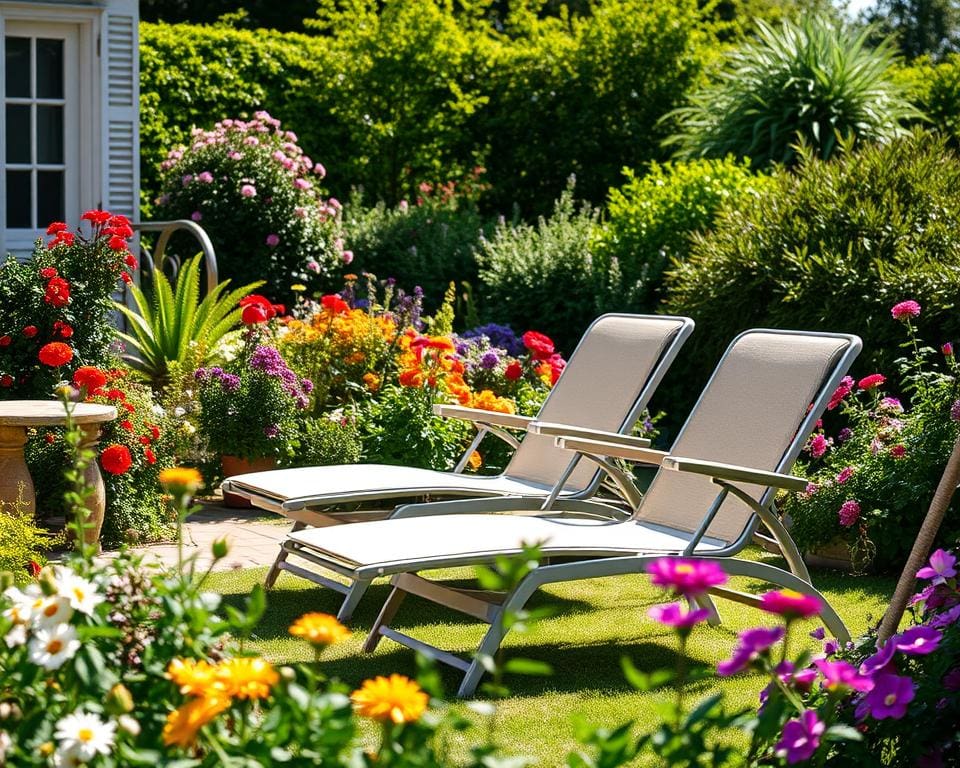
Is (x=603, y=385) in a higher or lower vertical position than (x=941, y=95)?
lower

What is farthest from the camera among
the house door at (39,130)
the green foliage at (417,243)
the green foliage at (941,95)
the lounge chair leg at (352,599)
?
the green foliage at (941,95)

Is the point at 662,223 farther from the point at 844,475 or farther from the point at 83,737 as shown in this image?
the point at 83,737

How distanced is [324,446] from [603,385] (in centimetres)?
195

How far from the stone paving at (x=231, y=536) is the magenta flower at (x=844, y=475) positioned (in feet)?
8.19

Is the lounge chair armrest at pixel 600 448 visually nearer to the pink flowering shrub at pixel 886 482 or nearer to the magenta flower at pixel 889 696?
the pink flowering shrub at pixel 886 482

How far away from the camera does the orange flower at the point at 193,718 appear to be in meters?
1.57

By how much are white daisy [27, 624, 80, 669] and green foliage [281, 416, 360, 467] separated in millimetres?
4916

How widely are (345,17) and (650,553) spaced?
10503 millimetres

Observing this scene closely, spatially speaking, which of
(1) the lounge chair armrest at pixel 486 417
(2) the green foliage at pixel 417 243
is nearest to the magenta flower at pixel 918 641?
(1) the lounge chair armrest at pixel 486 417

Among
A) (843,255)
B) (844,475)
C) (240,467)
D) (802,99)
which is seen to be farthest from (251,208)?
(844,475)

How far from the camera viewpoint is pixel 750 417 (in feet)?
15.0

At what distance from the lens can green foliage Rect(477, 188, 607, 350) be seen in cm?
938

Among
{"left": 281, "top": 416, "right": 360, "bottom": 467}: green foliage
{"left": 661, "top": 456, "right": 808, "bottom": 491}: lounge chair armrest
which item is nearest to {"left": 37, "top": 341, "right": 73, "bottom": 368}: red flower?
{"left": 281, "top": 416, "right": 360, "bottom": 467}: green foliage

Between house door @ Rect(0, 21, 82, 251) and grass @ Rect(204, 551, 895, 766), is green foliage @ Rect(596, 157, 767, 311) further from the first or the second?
house door @ Rect(0, 21, 82, 251)
